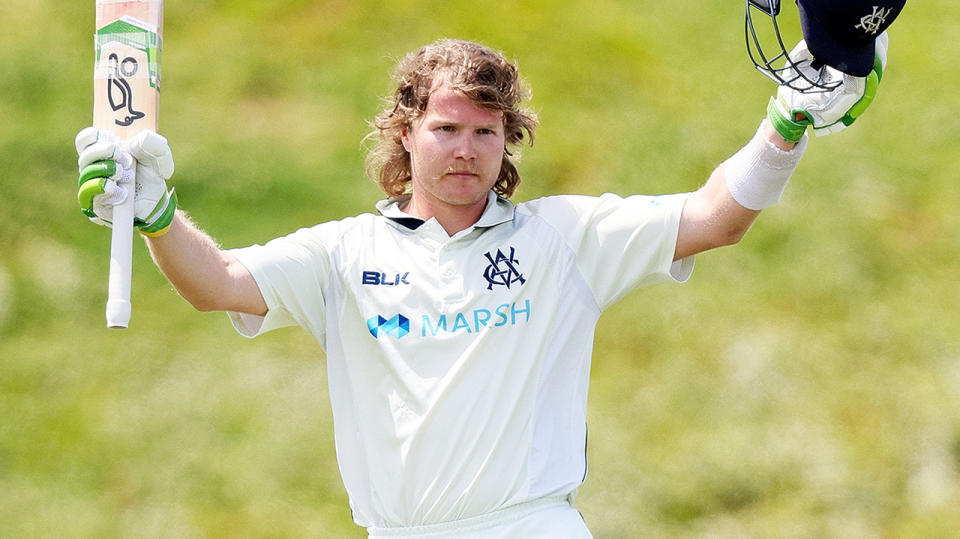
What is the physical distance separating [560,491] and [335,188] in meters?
3.32

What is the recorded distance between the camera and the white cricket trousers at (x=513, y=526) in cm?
287

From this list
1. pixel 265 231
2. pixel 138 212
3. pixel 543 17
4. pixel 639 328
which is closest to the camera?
pixel 138 212

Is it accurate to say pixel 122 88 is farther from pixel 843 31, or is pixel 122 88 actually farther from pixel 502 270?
pixel 843 31

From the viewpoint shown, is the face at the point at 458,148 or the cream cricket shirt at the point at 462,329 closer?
the cream cricket shirt at the point at 462,329

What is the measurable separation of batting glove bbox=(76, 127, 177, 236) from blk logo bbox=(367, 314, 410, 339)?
0.54 m

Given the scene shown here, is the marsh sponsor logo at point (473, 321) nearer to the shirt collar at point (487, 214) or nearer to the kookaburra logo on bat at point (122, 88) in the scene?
the shirt collar at point (487, 214)

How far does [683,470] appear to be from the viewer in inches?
203

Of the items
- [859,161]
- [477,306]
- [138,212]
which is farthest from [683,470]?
[138,212]

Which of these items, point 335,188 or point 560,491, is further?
point 335,188

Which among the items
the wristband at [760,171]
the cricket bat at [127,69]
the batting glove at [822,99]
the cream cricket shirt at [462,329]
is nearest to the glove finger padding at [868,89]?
the batting glove at [822,99]

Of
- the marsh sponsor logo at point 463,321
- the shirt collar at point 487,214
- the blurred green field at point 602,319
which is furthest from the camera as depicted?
the blurred green field at point 602,319

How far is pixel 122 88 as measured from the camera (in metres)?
2.74

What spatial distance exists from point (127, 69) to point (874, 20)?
1.57 metres

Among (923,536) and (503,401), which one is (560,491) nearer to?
(503,401)
